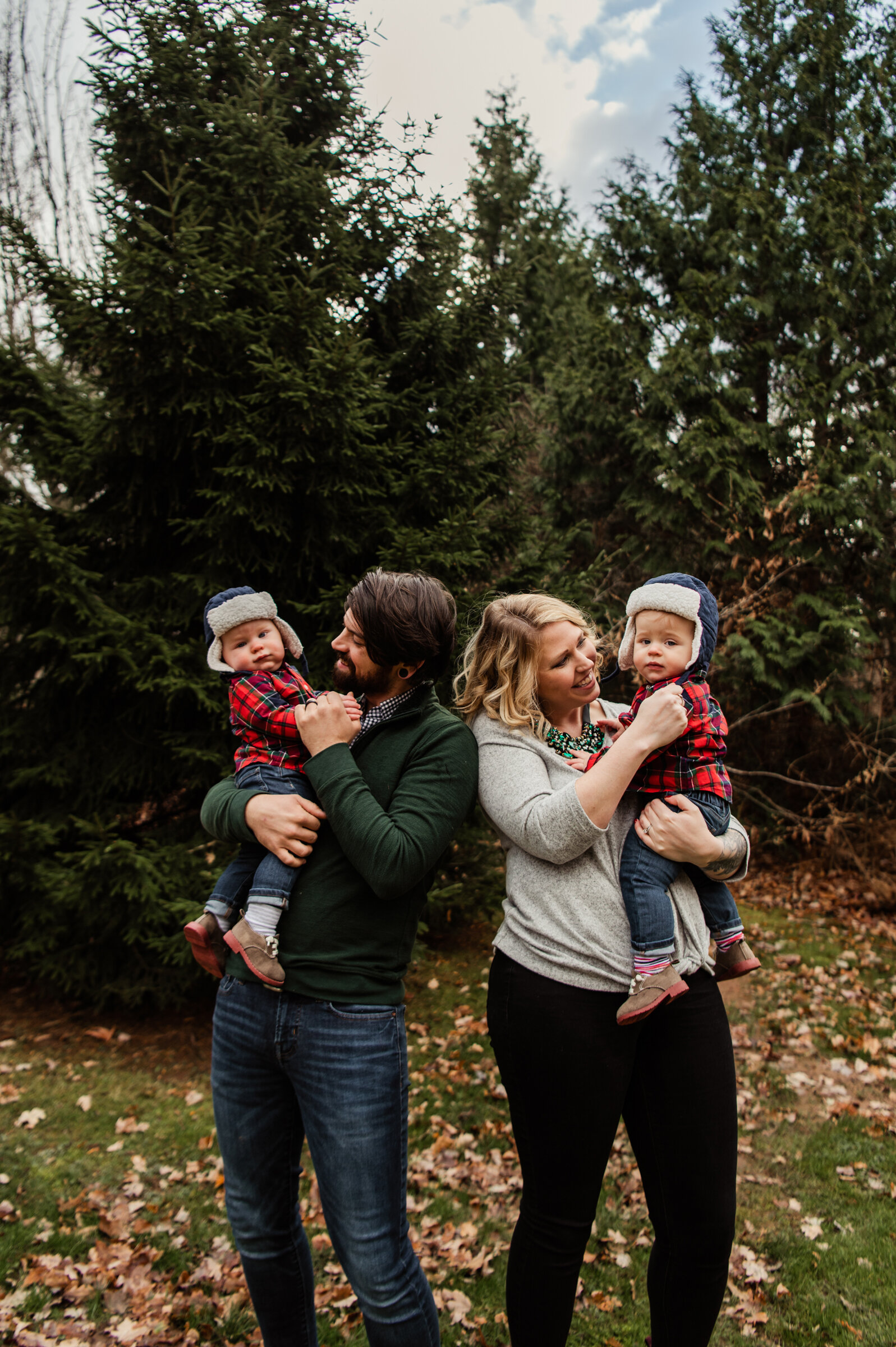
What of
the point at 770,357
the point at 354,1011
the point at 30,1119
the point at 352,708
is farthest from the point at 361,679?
the point at 770,357

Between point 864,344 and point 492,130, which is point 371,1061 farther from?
point 492,130

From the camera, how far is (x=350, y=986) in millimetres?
1683

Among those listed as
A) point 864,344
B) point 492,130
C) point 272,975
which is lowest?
point 272,975

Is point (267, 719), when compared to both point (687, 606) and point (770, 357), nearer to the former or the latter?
point (687, 606)

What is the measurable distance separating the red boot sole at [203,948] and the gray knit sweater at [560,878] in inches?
27.5

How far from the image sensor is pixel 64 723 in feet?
15.6

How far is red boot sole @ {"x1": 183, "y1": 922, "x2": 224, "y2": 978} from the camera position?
189 cm

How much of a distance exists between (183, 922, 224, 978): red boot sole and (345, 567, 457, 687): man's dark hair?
766mm

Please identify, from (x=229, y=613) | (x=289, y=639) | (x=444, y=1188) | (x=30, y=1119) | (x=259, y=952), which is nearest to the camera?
(x=259, y=952)

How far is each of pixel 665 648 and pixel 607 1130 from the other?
1128mm

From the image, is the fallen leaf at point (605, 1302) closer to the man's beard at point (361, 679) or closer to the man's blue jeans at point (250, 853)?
the man's blue jeans at point (250, 853)

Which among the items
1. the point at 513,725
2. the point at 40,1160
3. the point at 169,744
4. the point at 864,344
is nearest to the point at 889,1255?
the point at 513,725

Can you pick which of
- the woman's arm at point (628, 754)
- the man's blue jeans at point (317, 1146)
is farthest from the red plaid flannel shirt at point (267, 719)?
the woman's arm at point (628, 754)

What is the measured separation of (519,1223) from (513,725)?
120cm
